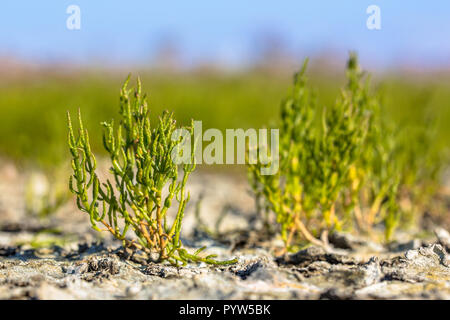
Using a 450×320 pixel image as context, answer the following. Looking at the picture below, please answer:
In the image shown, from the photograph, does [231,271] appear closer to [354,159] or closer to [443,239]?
[354,159]

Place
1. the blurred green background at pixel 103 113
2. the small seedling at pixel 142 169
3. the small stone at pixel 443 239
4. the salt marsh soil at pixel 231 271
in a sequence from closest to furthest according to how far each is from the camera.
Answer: the salt marsh soil at pixel 231 271, the small seedling at pixel 142 169, the small stone at pixel 443 239, the blurred green background at pixel 103 113

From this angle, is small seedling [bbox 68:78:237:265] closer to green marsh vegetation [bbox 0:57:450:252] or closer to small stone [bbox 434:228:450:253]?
green marsh vegetation [bbox 0:57:450:252]

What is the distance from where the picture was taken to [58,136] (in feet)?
16.4

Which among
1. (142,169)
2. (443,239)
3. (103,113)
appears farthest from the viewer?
(103,113)

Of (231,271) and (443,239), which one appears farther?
(443,239)

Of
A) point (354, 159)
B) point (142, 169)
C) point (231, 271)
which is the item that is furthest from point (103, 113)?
point (231, 271)

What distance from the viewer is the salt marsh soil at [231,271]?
2000 millimetres

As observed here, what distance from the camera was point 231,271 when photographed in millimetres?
2314

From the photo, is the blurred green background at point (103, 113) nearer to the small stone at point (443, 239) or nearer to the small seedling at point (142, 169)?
the small stone at point (443, 239)

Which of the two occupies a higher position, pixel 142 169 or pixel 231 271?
pixel 142 169

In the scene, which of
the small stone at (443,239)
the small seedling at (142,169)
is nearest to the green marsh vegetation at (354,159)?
the small seedling at (142,169)

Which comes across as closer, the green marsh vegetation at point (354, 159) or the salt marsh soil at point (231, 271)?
the salt marsh soil at point (231, 271)
